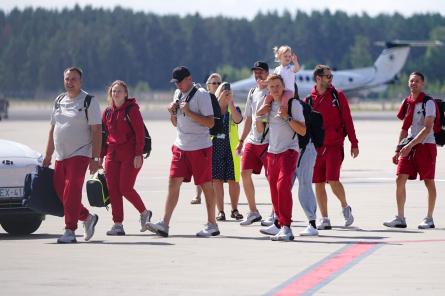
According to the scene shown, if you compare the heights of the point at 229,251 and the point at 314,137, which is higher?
the point at 314,137

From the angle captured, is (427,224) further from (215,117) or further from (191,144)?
(191,144)

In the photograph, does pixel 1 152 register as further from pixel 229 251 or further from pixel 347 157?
pixel 347 157

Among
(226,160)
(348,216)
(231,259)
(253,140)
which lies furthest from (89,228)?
(226,160)

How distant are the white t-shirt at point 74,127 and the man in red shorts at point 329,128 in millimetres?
2654

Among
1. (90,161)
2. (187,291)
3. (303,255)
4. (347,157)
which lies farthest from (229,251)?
(347,157)

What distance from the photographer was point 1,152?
14.5m

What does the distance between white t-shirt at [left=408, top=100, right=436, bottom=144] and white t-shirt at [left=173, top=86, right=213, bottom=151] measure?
2385 millimetres

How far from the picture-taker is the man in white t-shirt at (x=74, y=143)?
14031mm

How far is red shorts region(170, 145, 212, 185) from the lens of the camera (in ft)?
47.9

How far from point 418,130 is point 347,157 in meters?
17.0

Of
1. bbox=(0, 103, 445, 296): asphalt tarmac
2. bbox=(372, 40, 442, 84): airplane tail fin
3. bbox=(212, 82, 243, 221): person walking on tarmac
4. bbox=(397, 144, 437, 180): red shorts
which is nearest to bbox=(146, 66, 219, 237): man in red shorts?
bbox=(0, 103, 445, 296): asphalt tarmac

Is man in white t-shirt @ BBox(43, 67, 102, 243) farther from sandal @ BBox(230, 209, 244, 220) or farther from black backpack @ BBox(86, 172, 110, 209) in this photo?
sandal @ BBox(230, 209, 244, 220)

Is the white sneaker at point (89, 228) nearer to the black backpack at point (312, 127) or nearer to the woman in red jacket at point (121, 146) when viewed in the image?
the woman in red jacket at point (121, 146)

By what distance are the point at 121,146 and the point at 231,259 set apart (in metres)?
2.84
